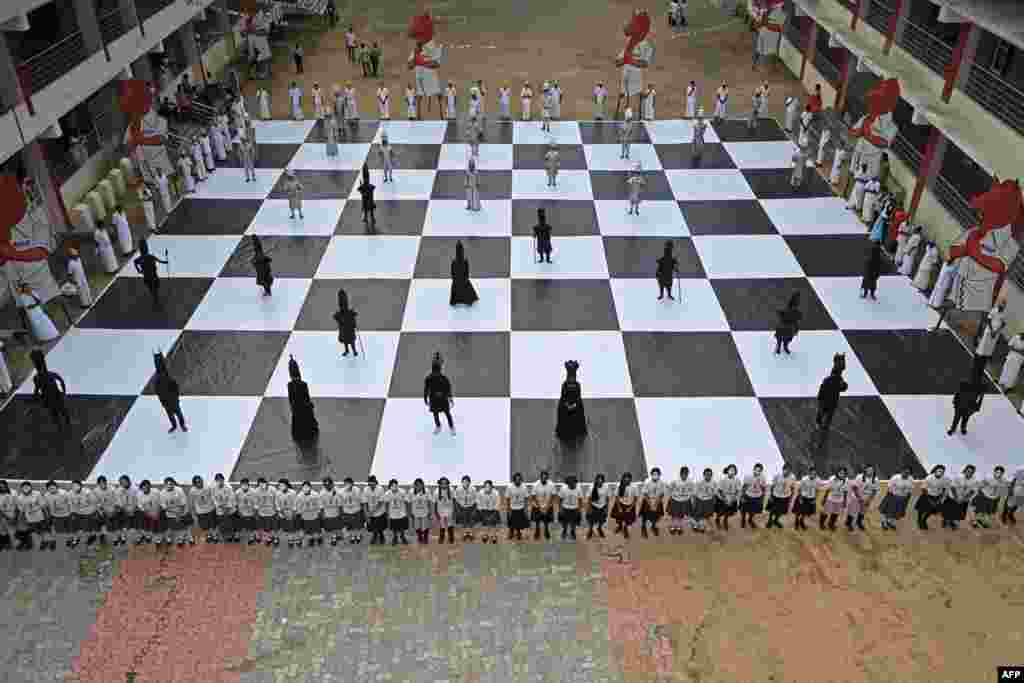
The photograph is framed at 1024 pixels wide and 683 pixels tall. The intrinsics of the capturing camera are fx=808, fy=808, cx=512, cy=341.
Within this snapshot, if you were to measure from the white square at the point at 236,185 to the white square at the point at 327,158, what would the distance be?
2.13ft

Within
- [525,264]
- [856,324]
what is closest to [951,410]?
[856,324]

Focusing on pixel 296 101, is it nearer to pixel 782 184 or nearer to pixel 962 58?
pixel 782 184

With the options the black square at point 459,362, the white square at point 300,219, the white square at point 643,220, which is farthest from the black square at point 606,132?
the black square at point 459,362

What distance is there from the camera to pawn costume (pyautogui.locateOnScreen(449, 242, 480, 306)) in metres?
13.6

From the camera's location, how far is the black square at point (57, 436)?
11.0 metres

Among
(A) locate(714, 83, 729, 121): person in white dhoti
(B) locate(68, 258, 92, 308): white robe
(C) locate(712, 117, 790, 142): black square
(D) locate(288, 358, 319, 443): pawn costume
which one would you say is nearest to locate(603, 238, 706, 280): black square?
(C) locate(712, 117, 790, 142): black square

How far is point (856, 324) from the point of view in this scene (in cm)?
1387

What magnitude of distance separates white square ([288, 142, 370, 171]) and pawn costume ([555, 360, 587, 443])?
1068 cm

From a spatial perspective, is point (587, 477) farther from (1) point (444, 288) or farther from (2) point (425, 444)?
(1) point (444, 288)

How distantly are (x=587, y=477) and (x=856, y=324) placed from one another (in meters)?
6.13

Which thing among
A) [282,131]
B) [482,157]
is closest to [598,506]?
[482,157]

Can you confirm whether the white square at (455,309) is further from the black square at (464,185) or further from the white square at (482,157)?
the white square at (482,157)

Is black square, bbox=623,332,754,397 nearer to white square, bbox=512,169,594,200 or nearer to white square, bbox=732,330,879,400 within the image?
white square, bbox=732,330,879,400

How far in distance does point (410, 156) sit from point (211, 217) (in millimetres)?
5185
